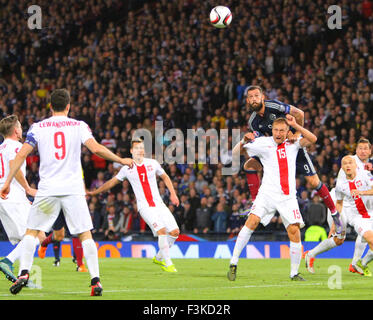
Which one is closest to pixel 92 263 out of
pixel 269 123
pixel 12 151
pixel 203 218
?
pixel 12 151

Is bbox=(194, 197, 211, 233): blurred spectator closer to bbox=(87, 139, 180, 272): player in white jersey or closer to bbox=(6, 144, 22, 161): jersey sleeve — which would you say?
bbox=(87, 139, 180, 272): player in white jersey

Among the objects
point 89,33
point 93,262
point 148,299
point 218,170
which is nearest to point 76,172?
point 93,262

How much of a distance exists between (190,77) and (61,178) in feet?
53.1

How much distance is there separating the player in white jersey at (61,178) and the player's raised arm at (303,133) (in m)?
2.74

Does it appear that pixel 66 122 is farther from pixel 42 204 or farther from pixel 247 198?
pixel 247 198

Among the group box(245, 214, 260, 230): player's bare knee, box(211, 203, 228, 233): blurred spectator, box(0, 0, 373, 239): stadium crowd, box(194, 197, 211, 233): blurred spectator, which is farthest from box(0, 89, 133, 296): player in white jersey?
box(194, 197, 211, 233): blurred spectator

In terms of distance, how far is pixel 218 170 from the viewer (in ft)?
67.2

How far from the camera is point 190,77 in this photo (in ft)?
78.3

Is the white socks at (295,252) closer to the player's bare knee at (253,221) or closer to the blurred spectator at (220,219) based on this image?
the player's bare knee at (253,221)

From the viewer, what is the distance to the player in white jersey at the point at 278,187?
10.3 m

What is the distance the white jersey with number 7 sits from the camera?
8016 millimetres

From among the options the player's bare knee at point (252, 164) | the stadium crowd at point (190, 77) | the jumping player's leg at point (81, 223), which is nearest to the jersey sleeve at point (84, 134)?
the jumping player's leg at point (81, 223)

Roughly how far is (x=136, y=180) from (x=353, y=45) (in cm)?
1066

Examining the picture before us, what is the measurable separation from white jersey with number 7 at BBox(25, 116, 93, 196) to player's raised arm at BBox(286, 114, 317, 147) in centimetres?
302
